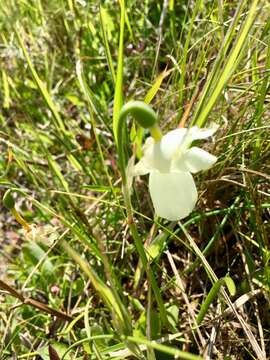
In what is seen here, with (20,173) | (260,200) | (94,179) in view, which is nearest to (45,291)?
(94,179)

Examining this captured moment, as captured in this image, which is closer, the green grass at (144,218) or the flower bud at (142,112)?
the flower bud at (142,112)

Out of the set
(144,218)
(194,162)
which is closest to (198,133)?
(194,162)

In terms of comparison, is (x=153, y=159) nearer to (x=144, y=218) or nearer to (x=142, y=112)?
(x=142, y=112)

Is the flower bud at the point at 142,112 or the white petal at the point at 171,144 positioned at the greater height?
the flower bud at the point at 142,112

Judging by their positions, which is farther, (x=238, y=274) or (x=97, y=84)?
(x=97, y=84)

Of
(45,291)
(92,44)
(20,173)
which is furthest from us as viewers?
(92,44)

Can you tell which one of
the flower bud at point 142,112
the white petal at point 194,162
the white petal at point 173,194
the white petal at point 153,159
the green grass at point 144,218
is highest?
the flower bud at point 142,112

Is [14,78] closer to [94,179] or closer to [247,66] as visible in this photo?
[94,179]
